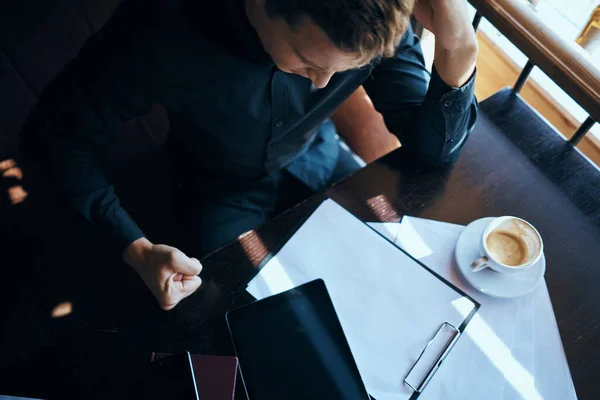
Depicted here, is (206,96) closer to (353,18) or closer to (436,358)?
(353,18)

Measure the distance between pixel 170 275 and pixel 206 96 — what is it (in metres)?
0.32

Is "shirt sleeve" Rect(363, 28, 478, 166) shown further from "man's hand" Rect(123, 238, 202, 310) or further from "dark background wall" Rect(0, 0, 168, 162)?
"dark background wall" Rect(0, 0, 168, 162)

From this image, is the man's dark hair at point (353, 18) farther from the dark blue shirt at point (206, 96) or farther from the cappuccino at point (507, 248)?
the cappuccino at point (507, 248)

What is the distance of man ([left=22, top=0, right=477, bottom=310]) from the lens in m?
0.66

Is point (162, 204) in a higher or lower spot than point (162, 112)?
lower

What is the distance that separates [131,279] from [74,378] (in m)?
0.45

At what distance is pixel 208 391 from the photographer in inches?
27.8

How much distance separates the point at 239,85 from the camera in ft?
2.87

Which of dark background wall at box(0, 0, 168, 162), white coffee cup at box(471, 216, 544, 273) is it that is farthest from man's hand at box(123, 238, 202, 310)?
dark background wall at box(0, 0, 168, 162)

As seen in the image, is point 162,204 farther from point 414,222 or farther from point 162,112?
point 414,222

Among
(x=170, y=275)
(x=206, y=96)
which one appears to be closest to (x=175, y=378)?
(x=170, y=275)

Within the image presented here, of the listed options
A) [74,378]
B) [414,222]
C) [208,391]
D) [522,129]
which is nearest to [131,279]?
[74,378]

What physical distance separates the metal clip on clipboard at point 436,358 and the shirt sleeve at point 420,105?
0.30m

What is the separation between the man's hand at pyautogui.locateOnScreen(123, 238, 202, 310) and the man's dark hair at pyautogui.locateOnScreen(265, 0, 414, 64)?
41 cm
